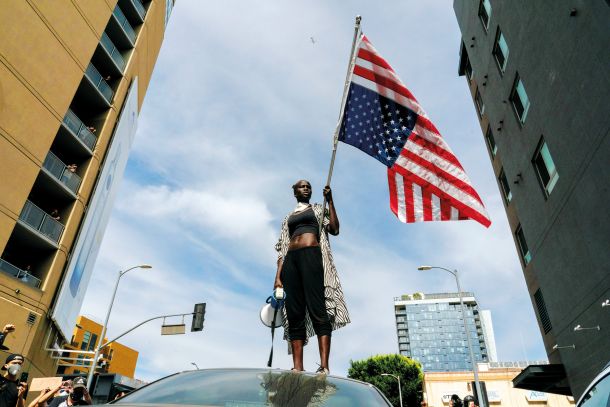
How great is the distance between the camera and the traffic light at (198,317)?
17.1m

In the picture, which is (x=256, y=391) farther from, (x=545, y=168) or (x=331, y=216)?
(x=545, y=168)

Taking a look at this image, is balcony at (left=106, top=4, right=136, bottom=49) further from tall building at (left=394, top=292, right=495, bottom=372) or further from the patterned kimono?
tall building at (left=394, top=292, right=495, bottom=372)

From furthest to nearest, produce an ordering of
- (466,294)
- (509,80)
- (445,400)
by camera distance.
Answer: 1. (466,294)
2. (445,400)
3. (509,80)

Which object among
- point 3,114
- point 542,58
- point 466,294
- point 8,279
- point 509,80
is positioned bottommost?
point 8,279

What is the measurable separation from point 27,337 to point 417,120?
17.0 metres

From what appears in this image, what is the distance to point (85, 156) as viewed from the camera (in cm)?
2067

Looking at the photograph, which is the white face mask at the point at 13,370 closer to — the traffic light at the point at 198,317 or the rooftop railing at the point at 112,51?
the traffic light at the point at 198,317

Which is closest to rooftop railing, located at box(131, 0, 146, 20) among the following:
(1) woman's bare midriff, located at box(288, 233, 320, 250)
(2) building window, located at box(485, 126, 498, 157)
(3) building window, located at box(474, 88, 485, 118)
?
(3) building window, located at box(474, 88, 485, 118)

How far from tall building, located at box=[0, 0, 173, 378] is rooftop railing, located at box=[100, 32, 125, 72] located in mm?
72

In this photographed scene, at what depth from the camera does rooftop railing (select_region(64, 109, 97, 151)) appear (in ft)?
62.1

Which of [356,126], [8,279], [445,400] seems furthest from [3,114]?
[445,400]

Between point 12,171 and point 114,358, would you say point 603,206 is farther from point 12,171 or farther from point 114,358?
point 114,358

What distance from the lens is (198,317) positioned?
57.2ft

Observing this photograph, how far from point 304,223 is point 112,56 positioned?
21884 millimetres
